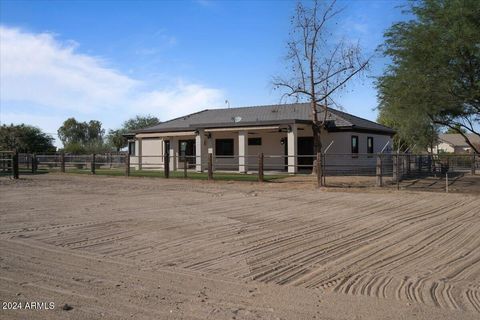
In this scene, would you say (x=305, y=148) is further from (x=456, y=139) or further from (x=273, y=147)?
(x=456, y=139)

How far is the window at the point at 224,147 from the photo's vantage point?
34.0m

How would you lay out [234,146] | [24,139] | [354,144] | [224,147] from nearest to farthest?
[354,144]
[234,146]
[224,147]
[24,139]

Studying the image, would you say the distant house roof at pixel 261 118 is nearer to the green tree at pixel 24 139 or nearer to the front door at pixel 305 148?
the front door at pixel 305 148

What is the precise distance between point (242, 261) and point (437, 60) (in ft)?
50.0

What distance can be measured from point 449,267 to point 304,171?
77.0 feet

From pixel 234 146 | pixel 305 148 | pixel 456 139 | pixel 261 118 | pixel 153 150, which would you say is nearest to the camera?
pixel 305 148

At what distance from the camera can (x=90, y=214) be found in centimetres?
1236

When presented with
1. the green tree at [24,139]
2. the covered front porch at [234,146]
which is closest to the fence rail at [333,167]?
the covered front porch at [234,146]

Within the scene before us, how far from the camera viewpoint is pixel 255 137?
33.2 meters

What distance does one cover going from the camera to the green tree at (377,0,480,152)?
18.0 m

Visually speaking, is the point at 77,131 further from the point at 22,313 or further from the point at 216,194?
the point at 22,313

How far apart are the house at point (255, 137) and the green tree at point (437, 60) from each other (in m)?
7.70

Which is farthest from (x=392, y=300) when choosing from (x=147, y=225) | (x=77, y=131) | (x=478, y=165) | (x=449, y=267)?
(x=77, y=131)

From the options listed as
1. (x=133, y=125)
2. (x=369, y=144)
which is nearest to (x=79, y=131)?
(x=133, y=125)
